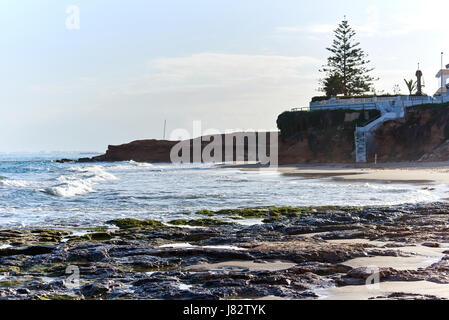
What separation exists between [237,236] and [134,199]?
9.46 meters

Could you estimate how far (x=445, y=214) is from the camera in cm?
1227

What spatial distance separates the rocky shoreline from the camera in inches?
242

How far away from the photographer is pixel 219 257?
25.9 ft

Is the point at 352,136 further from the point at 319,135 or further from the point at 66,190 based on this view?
the point at 66,190

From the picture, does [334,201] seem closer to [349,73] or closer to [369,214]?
[369,214]

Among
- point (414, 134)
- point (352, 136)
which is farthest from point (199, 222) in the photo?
point (352, 136)

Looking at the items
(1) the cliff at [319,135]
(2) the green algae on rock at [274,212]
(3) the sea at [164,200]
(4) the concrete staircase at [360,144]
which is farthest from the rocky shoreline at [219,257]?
(1) the cliff at [319,135]

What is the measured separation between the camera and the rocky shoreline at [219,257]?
6141 millimetres

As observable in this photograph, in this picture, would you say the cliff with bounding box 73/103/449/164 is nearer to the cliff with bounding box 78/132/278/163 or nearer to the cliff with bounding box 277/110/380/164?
the cliff with bounding box 277/110/380/164

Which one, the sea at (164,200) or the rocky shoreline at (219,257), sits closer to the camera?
the rocky shoreline at (219,257)

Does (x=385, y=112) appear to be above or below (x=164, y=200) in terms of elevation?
above

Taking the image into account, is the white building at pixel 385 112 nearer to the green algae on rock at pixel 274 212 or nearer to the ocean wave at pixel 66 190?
the ocean wave at pixel 66 190

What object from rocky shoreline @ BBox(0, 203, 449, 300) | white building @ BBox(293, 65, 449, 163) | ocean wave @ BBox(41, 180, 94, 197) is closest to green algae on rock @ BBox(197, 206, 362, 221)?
rocky shoreline @ BBox(0, 203, 449, 300)
